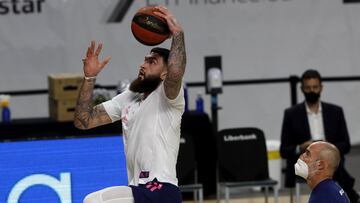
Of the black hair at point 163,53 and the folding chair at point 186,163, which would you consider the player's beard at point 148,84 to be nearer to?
the black hair at point 163,53

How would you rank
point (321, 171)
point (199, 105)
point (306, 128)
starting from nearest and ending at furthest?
1. point (321, 171)
2. point (306, 128)
3. point (199, 105)

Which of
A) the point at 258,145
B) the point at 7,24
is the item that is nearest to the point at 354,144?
the point at 258,145

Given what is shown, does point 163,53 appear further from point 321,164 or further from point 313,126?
point 313,126

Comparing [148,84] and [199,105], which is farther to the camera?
[199,105]


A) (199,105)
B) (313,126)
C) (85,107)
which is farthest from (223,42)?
(85,107)

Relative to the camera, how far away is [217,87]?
13656 mm

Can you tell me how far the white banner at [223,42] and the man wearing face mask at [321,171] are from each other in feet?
23.6

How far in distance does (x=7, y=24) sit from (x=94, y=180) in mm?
5220

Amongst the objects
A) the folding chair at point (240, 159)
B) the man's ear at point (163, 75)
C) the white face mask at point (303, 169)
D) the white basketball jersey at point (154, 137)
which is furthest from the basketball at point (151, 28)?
the folding chair at point (240, 159)

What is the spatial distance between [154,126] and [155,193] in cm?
47

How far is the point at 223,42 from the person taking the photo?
48.9 feet

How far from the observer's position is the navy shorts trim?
7.48 meters

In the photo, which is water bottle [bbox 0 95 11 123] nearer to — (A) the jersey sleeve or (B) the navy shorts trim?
(A) the jersey sleeve

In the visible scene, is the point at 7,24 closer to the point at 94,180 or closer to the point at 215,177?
the point at 215,177
